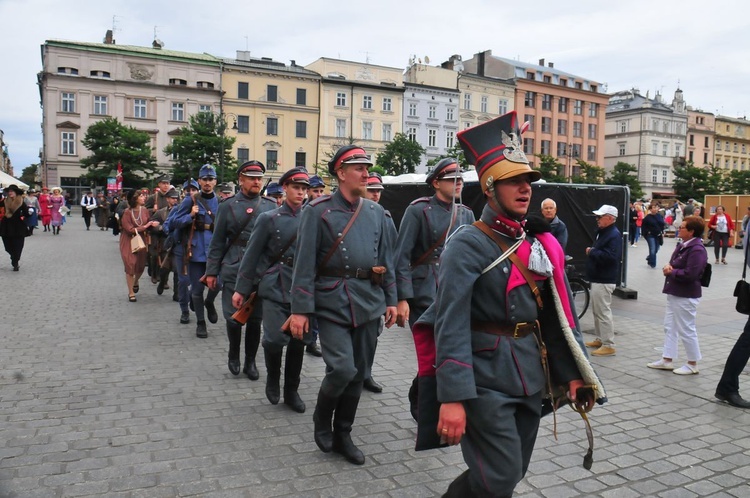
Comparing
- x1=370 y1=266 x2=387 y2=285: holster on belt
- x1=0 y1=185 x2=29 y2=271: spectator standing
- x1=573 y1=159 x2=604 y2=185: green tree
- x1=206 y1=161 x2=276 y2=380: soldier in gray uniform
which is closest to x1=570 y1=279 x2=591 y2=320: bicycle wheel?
x1=206 y1=161 x2=276 y2=380: soldier in gray uniform

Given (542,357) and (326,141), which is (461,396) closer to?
(542,357)

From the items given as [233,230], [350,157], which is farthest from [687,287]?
[233,230]

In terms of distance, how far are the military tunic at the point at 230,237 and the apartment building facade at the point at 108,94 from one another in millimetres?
55615

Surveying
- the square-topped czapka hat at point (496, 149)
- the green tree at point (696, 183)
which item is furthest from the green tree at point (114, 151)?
the green tree at point (696, 183)

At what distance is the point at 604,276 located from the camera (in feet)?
27.1

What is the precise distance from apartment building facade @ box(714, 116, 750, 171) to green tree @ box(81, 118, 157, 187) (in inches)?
3511

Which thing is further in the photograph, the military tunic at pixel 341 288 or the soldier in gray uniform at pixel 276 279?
the soldier in gray uniform at pixel 276 279

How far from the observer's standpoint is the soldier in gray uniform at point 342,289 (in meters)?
4.40

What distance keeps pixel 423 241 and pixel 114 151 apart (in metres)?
49.9

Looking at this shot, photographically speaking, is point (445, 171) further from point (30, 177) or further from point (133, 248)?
point (30, 177)

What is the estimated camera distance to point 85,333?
857 centimetres

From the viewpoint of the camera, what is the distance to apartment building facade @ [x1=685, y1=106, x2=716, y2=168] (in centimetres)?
9756

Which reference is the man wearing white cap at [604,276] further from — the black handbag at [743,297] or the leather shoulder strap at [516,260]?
the leather shoulder strap at [516,260]

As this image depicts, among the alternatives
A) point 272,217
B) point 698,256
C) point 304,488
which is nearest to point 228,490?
point 304,488
